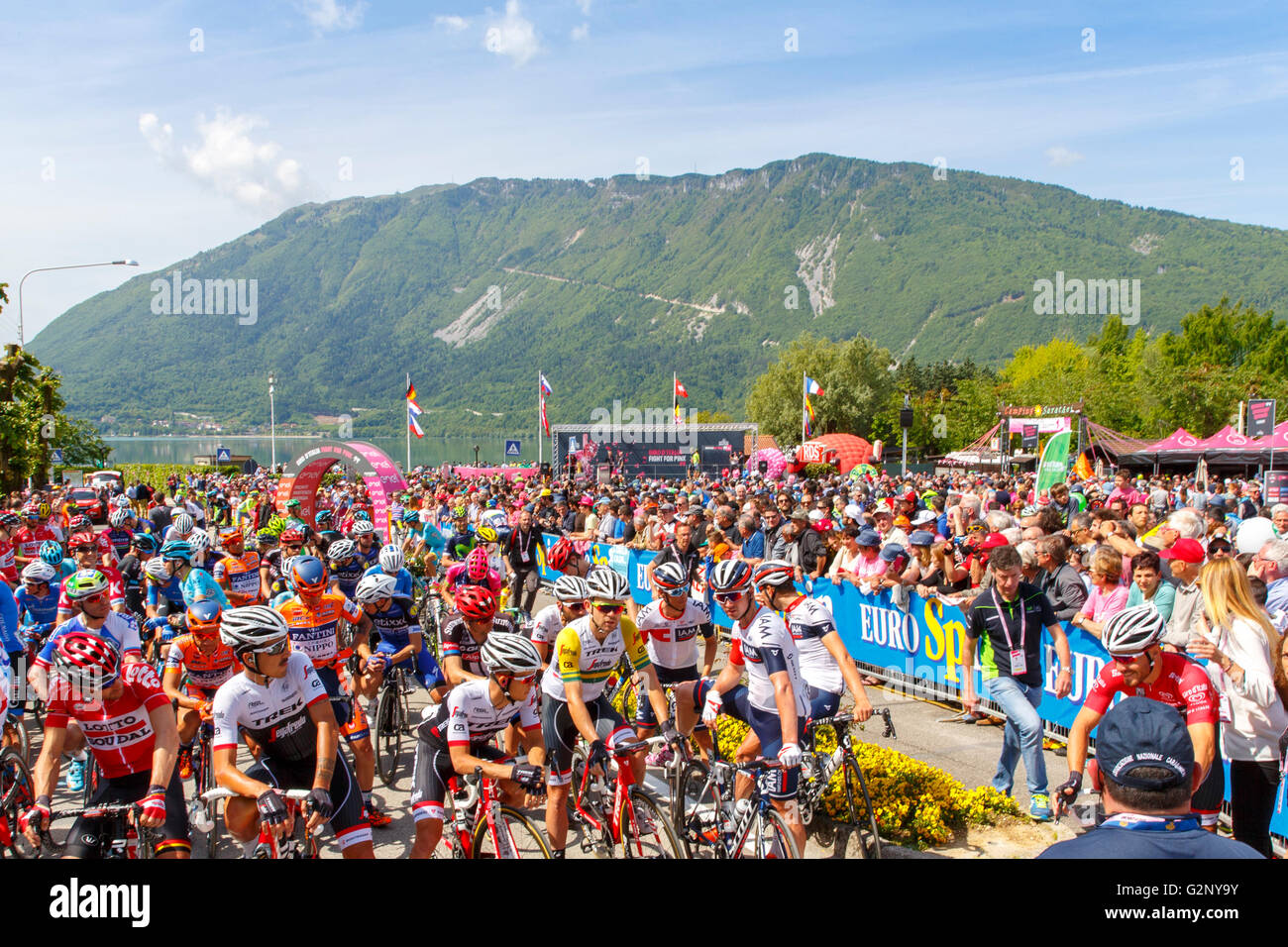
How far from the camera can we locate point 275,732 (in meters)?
4.74

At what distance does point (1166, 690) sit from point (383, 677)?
6.04 metres

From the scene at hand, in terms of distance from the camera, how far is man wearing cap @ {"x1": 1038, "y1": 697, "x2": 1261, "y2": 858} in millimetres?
2334

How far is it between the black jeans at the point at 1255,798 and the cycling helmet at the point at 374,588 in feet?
20.5

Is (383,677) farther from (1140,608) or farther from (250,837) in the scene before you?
(1140,608)

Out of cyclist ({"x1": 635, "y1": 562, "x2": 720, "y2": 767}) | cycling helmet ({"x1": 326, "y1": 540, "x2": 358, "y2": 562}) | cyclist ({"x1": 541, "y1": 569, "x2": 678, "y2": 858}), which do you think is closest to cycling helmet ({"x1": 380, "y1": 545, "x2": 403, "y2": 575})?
cycling helmet ({"x1": 326, "y1": 540, "x2": 358, "y2": 562})

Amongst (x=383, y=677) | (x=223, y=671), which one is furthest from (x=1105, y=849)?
(x=383, y=677)

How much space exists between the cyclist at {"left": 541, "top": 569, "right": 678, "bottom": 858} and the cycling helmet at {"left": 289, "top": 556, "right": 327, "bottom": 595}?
2466mm

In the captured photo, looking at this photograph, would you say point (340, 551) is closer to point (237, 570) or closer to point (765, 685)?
point (237, 570)

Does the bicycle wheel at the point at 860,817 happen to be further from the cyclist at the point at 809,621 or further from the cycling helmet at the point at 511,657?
the cycling helmet at the point at 511,657

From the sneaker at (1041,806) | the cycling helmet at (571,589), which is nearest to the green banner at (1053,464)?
the sneaker at (1041,806)

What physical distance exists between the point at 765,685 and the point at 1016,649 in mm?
2187

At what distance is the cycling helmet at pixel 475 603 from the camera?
559 cm

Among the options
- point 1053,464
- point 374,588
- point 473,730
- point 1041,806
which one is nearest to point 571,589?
point 473,730
